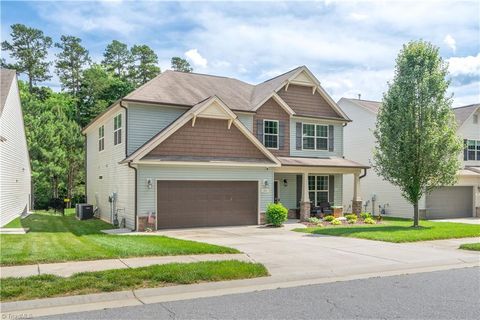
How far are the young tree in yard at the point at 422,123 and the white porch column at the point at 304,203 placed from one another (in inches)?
190

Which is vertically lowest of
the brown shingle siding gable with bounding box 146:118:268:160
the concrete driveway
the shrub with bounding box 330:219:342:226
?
the shrub with bounding box 330:219:342:226

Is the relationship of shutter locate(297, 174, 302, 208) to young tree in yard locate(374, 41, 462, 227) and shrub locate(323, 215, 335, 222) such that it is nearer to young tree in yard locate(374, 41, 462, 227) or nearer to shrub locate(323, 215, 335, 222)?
shrub locate(323, 215, 335, 222)

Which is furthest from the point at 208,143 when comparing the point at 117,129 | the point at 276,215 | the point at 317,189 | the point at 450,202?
the point at 450,202

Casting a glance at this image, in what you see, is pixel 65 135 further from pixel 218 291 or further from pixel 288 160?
pixel 218 291

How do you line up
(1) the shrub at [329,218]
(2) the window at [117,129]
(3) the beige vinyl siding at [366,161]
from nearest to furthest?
(2) the window at [117,129] → (1) the shrub at [329,218] → (3) the beige vinyl siding at [366,161]

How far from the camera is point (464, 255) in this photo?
1204 cm

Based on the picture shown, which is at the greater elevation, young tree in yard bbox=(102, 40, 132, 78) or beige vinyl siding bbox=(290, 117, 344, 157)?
young tree in yard bbox=(102, 40, 132, 78)

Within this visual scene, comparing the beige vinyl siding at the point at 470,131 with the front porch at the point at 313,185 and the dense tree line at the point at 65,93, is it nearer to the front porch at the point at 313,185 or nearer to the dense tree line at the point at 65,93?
the front porch at the point at 313,185

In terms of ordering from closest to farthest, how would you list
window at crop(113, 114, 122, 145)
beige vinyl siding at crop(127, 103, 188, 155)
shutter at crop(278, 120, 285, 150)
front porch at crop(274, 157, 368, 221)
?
beige vinyl siding at crop(127, 103, 188, 155) → window at crop(113, 114, 122, 145) → front porch at crop(274, 157, 368, 221) → shutter at crop(278, 120, 285, 150)

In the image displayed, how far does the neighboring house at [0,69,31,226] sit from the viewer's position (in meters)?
18.6

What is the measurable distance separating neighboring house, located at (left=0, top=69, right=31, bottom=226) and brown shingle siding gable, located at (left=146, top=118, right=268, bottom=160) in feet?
21.2

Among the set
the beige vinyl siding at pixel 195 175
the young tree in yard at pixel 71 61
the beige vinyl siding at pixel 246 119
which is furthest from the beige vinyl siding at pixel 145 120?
the young tree in yard at pixel 71 61

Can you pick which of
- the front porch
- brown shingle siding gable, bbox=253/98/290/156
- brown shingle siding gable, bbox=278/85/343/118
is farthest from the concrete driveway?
brown shingle siding gable, bbox=278/85/343/118

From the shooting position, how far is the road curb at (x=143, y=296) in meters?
6.57
